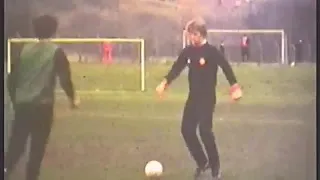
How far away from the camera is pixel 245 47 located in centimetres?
119

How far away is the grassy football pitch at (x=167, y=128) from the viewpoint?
3.92ft

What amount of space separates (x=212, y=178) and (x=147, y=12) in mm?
410

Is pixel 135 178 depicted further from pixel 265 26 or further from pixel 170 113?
pixel 265 26

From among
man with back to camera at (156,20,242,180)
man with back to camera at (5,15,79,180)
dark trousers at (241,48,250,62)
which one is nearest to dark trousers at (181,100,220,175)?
man with back to camera at (156,20,242,180)

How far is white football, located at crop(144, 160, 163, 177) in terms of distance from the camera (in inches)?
47.5

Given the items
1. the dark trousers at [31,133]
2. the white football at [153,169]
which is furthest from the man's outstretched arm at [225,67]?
the dark trousers at [31,133]

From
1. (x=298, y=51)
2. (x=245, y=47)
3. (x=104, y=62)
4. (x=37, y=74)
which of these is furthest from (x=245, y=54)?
(x=37, y=74)

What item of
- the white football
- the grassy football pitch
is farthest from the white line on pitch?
the white football

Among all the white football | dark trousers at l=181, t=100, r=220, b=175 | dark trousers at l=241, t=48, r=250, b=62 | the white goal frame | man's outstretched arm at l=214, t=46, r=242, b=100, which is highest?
the white goal frame

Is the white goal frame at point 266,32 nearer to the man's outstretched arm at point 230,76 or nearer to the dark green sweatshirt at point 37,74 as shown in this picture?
the man's outstretched arm at point 230,76

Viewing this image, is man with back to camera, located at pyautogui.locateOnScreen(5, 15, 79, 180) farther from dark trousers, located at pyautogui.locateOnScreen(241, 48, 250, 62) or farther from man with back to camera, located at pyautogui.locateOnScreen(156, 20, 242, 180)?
dark trousers, located at pyautogui.locateOnScreen(241, 48, 250, 62)

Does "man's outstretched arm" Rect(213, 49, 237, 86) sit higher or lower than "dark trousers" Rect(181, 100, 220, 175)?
higher

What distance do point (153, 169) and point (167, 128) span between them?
0.33ft

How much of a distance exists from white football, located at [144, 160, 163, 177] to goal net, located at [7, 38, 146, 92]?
17 centimetres
